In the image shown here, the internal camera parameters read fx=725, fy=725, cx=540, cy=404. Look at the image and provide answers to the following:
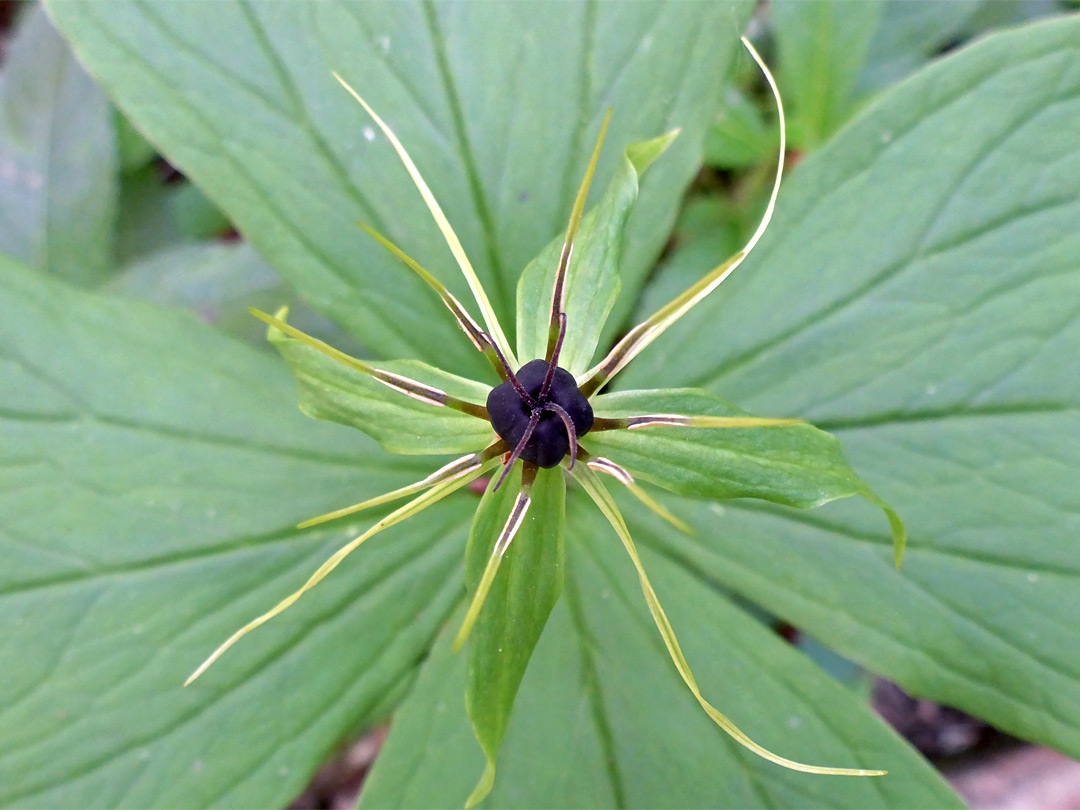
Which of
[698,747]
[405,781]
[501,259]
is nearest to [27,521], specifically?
[405,781]

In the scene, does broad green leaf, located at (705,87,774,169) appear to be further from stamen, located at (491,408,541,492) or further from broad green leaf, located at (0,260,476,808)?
stamen, located at (491,408,541,492)

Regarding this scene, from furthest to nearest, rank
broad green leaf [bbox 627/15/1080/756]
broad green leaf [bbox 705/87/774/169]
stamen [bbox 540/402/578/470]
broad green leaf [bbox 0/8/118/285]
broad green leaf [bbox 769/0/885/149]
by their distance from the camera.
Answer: broad green leaf [bbox 0/8/118/285] → broad green leaf [bbox 705/87/774/169] → broad green leaf [bbox 769/0/885/149] → broad green leaf [bbox 627/15/1080/756] → stamen [bbox 540/402/578/470]

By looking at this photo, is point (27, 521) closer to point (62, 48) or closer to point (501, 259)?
point (501, 259)

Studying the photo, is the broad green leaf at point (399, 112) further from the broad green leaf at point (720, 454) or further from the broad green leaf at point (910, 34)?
the broad green leaf at point (910, 34)

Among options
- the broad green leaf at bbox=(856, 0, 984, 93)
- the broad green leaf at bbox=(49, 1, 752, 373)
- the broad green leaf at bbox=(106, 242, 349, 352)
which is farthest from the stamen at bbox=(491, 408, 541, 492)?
the broad green leaf at bbox=(856, 0, 984, 93)

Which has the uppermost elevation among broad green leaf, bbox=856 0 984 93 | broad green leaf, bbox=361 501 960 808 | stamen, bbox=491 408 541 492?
broad green leaf, bbox=856 0 984 93

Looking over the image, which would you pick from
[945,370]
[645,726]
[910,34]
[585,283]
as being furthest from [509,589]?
[910,34]
